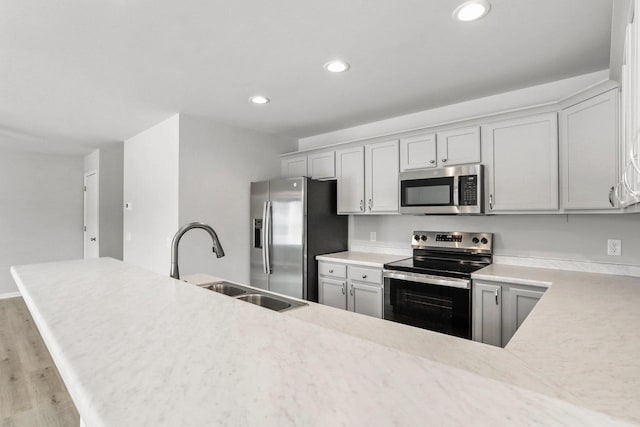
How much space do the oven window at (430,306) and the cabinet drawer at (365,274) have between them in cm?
13

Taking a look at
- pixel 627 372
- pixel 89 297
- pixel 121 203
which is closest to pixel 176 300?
pixel 89 297

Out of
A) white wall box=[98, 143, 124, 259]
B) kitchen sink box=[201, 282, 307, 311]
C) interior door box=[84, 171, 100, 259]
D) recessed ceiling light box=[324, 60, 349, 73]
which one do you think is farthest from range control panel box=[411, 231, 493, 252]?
interior door box=[84, 171, 100, 259]

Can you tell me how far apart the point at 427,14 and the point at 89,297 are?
6.50 feet

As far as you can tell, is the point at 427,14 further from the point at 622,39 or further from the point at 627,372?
the point at 627,372

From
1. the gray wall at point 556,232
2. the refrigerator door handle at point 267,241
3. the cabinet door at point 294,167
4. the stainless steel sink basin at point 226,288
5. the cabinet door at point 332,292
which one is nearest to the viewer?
the stainless steel sink basin at point 226,288

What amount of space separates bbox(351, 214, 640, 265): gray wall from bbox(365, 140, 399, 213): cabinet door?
0.39 m

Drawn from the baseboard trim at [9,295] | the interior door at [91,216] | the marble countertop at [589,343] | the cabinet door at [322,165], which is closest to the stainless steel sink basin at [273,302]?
the marble countertop at [589,343]

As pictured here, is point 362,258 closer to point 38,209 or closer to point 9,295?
point 38,209

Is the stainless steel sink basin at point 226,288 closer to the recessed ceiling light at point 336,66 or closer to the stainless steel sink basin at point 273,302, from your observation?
the stainless steel sink basin at point 273,302

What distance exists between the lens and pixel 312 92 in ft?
9.55

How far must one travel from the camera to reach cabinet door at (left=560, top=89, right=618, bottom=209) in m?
2.05

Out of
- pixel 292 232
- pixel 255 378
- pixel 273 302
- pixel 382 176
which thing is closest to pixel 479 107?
pixel 382 176

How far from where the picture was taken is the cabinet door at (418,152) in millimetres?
3092

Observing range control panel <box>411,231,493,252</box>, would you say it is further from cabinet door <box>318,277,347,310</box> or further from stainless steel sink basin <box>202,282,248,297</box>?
stainless steel sink basin <box>202,282,248,297</box>
